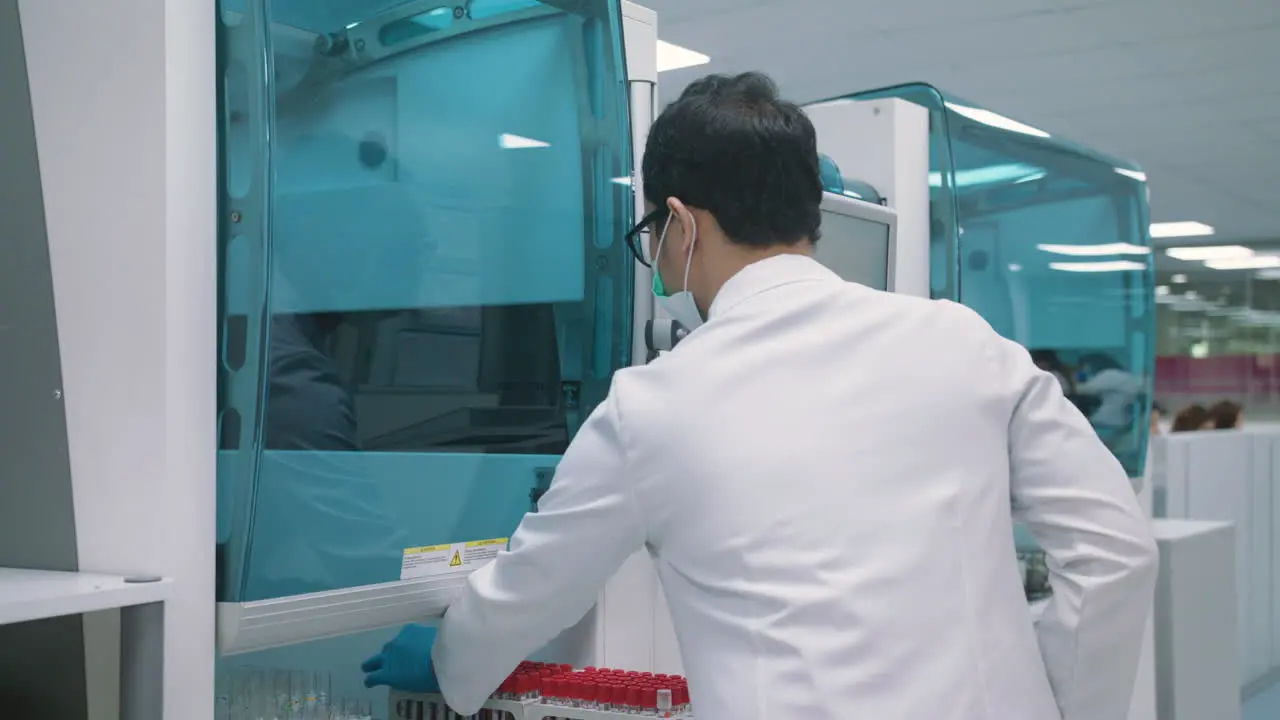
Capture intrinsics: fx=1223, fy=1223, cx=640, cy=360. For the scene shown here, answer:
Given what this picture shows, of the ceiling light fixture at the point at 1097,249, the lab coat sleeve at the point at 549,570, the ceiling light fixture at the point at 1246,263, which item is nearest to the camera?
the lab coat sleeve at the point at 549,570

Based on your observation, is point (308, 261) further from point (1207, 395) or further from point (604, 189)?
point (1207, 395)

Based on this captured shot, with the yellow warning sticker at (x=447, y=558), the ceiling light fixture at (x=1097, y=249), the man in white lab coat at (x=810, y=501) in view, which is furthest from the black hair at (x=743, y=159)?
the ceiling light fixture at (x=1097, y=249)

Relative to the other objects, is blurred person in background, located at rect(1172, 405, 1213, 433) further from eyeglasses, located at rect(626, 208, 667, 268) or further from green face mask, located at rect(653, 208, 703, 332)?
green face mask, located at rect(653, 208, 703, 332)

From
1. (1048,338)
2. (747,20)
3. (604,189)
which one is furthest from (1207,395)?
(604,189)

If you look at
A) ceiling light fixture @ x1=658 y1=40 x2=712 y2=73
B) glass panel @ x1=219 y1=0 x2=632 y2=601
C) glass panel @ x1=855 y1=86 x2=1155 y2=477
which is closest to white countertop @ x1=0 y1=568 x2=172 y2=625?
glass panel @ x1=219 y1=0 x2=632 y2=601

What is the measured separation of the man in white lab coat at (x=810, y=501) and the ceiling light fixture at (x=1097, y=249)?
183cm

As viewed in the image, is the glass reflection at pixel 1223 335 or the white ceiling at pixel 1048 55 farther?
the glass reflection at pixel 1223 335

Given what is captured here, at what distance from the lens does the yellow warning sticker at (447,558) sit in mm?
1346

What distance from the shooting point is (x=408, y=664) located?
4.59 feet

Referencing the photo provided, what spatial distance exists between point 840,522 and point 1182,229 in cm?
994

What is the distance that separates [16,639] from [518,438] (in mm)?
586

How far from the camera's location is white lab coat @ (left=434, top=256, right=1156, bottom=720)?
1.13m

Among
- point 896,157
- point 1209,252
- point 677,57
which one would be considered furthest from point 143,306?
point 1209,252

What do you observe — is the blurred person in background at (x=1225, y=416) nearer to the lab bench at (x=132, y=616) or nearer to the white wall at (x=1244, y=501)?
the white wall at (x=1244, y=501)
